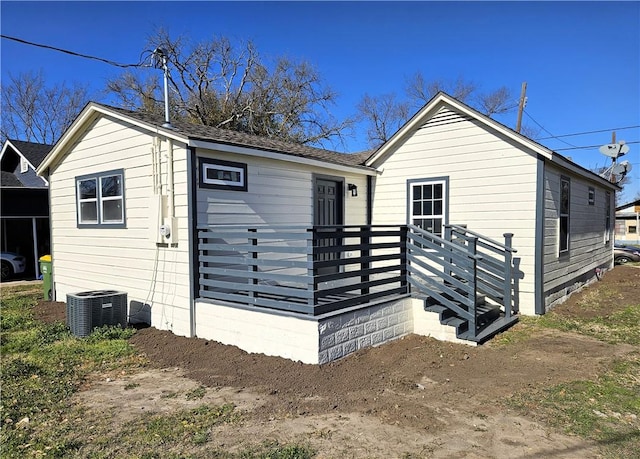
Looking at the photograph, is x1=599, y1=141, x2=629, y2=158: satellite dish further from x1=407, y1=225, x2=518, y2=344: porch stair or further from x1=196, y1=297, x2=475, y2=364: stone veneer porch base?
x1=196, y1=297, x2=475, y2=364: stone veneer porch base

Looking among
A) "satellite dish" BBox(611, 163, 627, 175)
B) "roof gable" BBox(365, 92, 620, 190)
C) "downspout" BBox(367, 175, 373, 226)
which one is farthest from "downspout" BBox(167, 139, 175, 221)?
"satellite dish" BBox(611, 163, 627, 175)

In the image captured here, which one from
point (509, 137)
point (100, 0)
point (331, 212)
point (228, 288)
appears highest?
point (100, 0)

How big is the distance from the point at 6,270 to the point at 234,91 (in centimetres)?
1570

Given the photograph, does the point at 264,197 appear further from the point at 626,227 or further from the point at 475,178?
the point at 626,227

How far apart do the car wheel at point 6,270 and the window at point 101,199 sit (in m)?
7.70

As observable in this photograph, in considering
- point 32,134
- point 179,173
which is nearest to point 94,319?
point 179,173

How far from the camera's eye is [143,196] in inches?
263

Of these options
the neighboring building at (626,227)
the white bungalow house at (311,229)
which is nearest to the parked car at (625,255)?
the white bungalow house at (311,229)

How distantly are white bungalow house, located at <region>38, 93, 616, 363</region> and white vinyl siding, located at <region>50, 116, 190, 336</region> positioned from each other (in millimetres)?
35

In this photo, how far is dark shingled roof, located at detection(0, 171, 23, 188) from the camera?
53.9 ft

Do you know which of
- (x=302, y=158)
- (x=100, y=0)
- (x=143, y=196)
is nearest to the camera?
(x=143, y=196)

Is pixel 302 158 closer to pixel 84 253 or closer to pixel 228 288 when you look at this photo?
pixel 228 288

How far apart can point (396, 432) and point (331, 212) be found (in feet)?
19.4

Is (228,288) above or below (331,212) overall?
below
